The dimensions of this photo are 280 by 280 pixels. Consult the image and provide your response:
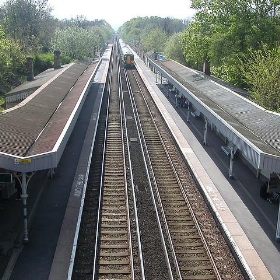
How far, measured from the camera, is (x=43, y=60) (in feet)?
192

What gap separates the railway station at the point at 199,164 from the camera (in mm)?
12469

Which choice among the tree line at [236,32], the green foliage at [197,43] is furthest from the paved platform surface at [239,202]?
the green foliage at [197,43]

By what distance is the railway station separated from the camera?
1247 centimetres

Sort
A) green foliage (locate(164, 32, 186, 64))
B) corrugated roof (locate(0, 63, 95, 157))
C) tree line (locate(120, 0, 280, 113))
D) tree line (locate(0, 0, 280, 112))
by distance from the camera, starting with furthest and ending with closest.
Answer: green foliage (locate(164, 32, 186, 64)) → tree line (locate(120, 0, 280, 113)) → tree line (locate(0, 0, 280, 112)) → corrugated roof (locate(0, 63, 95, 157))

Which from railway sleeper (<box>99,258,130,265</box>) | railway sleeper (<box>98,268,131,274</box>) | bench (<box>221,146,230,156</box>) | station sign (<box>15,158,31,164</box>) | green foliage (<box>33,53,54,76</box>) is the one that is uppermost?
green foliage (<box>33,53,54,76</box>)

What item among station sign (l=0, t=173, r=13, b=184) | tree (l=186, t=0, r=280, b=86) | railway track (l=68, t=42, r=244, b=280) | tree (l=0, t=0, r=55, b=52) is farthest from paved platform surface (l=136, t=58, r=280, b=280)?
tree (l=0, t=0, r=55, b=52)

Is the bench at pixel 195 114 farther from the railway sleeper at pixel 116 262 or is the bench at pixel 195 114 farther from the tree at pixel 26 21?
the tree at pixel 26 21

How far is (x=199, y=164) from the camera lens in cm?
2050

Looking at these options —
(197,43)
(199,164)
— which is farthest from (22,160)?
(197,43)

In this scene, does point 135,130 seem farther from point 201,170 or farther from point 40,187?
point 40,187

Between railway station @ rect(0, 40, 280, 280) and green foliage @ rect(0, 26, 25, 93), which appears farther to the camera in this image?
green foliage @ rect(0, 26, 25, 93)

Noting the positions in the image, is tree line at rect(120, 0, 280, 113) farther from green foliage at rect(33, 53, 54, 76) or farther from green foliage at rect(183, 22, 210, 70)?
green foliage at rect(33, 53, 54, 76)

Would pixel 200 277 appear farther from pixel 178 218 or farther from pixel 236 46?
pixel 236 46

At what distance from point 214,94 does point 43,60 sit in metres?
36.6
